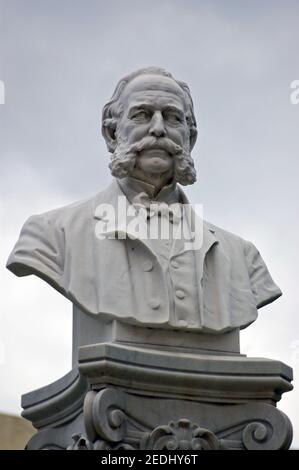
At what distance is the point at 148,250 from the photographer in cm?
1063

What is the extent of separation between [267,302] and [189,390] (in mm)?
1226

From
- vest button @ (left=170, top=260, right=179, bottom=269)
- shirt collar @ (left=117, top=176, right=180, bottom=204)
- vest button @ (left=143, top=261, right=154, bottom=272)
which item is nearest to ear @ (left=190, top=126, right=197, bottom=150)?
shirt collar @ (left=117, top=176, right=180, bottom=204)

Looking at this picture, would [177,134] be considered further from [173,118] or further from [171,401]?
[171,401]

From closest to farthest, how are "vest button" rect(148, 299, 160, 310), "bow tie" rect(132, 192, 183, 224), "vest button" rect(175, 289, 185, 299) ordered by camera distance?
1. "vest button" rect(148, 299, 160, 310)
2. "vest button" rect(175, 289, 185, 299)
3. "bow tie" rect(132, 192, 183, 224)

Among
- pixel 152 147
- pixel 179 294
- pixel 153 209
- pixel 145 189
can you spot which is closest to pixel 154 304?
pixel 179 294

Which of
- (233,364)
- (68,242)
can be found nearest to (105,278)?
(68,242)

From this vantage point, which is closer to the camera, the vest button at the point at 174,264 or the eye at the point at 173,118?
the vest button at the point at 174,264

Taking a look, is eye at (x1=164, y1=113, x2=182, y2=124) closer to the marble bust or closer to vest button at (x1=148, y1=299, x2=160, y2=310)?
the marble bust

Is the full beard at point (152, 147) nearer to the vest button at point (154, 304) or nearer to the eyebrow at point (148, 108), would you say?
the eyebrow at point (148, 108)

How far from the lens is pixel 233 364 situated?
34.0 ft

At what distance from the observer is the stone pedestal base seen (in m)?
9.90

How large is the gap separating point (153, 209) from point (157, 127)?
2.13ft

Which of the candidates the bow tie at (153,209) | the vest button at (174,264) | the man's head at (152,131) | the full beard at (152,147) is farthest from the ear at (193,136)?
the vest button at (174,264)

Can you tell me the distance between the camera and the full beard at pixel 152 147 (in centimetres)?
1085
